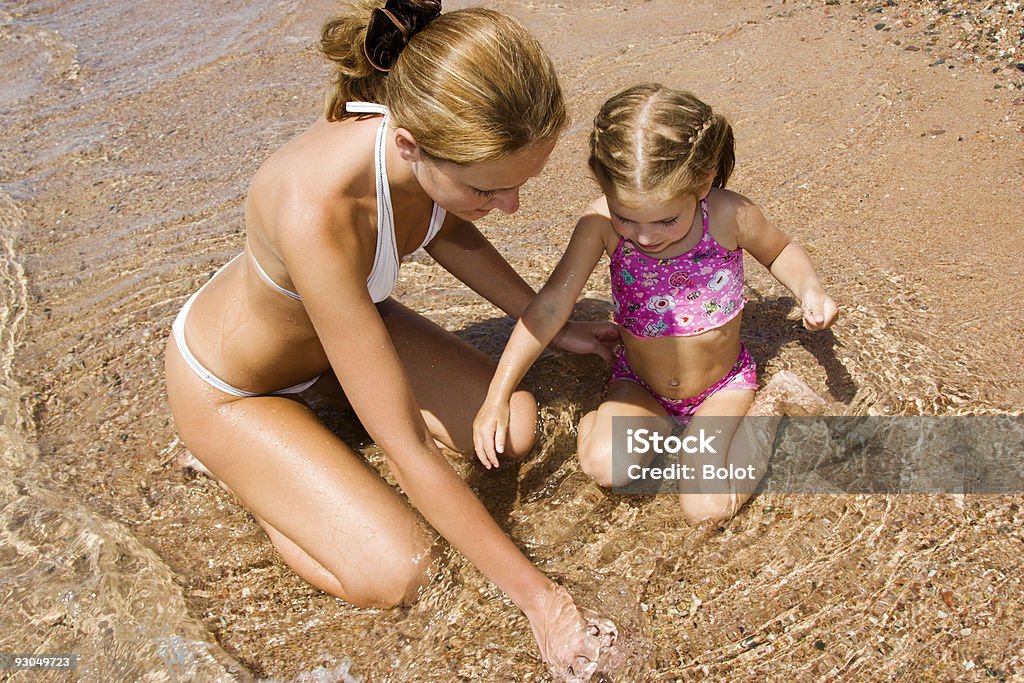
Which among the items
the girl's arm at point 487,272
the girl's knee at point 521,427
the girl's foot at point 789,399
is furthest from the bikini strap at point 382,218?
the girl's foot at point 789,399

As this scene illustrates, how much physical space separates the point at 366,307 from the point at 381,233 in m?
0.25

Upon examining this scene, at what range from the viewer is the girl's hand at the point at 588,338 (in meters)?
3.24

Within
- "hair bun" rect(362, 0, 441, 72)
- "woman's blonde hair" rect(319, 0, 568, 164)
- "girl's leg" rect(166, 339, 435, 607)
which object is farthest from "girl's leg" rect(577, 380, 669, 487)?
"hair bun" rect(362, 0, 441, 72)

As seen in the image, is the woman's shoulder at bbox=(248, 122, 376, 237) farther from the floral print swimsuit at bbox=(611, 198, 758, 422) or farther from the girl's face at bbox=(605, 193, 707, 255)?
the floral print swimsuit at bbox=(611, 198, 758, 422)

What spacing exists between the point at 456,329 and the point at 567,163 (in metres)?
1.45

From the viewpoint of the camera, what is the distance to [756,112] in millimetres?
4688

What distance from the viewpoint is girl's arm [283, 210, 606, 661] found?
2.26 metres

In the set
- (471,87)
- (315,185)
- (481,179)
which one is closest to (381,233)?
(315,185)

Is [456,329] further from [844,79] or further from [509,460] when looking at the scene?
[844,79]

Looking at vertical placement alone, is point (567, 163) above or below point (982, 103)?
below

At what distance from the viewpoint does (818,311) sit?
2.62 meters

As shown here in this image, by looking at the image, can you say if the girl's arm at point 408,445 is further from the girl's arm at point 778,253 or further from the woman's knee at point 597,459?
the girl's arm at point 778,253

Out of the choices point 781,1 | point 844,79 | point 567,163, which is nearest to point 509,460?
point 567,163

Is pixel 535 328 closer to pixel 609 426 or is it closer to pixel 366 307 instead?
pixel 609 426
